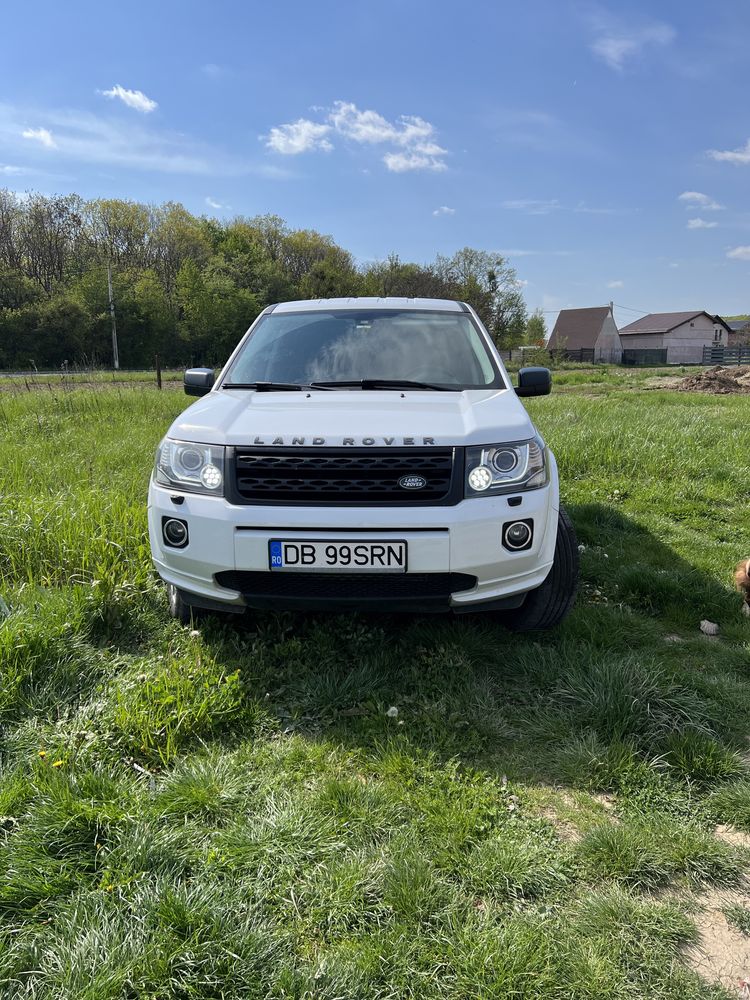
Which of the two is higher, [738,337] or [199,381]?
[738,337]

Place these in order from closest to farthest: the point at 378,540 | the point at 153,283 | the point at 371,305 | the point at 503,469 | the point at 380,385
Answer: the point at 378,540, the point at 503,469, the point at 380,385, the point at 371,305, the point at 153,283

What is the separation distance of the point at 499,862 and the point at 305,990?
647 mm

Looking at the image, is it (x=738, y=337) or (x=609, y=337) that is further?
(x=738, y=337)

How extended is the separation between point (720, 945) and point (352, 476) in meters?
1.90

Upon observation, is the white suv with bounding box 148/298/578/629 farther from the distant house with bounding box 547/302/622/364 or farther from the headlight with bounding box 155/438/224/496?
the distant house with bounding box 547/302/622/364

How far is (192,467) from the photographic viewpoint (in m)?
2.86

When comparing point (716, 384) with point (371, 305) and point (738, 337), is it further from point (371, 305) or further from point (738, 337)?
point (738, 337)

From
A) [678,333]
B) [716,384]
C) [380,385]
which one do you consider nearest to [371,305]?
[380,385]

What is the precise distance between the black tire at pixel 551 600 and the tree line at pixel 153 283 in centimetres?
3978

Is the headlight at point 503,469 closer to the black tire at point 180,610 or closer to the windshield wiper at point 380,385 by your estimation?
the windshield wiper at point 380,385

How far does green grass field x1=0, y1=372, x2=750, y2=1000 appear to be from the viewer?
62.4 inches

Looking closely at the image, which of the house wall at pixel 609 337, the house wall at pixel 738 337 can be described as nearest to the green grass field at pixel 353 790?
the house wall at pixel 609 337

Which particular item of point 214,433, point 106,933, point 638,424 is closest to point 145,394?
point 638,424

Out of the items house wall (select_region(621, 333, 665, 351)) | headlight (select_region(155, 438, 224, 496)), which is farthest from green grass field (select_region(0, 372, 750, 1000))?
house wall (select_region(621, 333, 665, 351))
